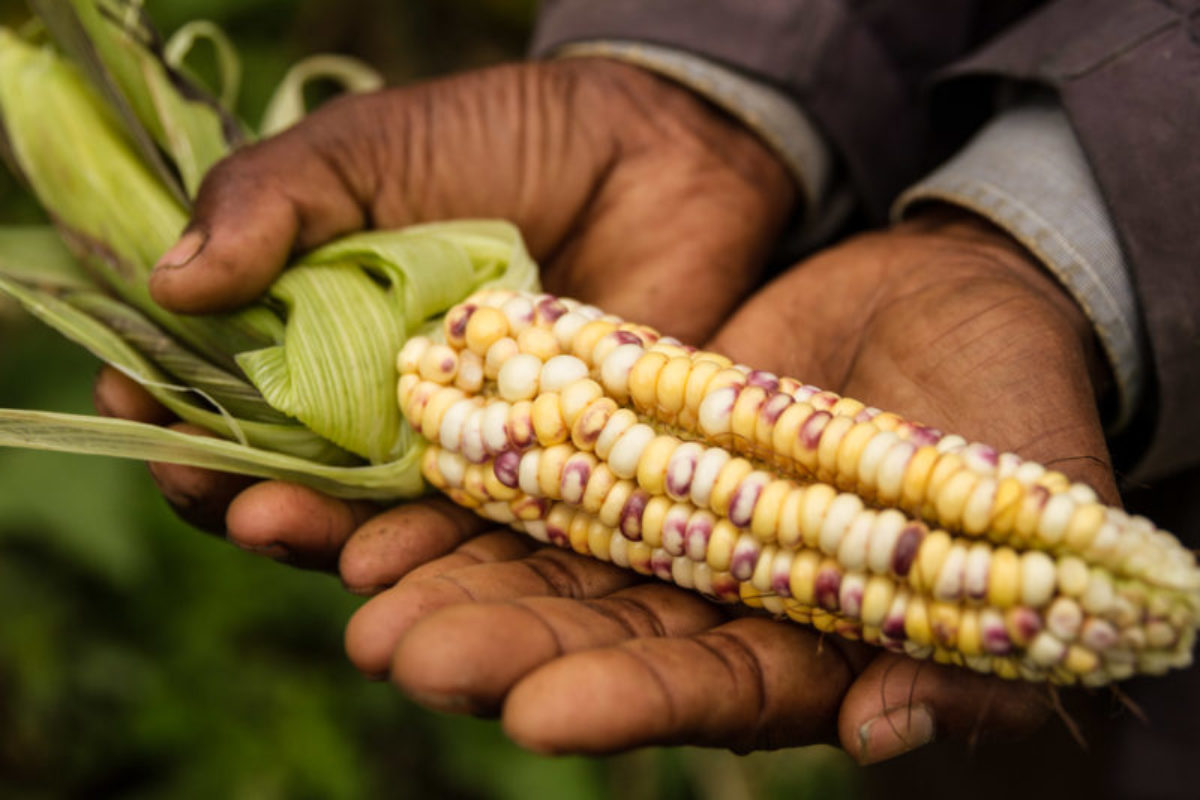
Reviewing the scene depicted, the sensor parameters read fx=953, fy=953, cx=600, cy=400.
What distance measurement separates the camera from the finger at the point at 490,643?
4.07 feet

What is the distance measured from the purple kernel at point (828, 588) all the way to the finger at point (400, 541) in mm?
688

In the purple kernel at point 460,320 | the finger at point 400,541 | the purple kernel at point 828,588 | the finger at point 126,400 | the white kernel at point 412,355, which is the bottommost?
the finger at point 400,541

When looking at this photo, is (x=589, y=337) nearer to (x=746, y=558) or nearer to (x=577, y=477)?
(x=577, y=477)

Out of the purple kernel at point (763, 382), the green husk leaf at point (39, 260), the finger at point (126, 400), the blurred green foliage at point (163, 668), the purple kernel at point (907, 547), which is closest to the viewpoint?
the purple kernel at point (907, 547)

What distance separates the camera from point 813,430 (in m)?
1.40

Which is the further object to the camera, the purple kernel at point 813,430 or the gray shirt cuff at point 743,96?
the gray shirt cuff at point 743,96

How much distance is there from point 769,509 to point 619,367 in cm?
36

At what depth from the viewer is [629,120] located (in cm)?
242

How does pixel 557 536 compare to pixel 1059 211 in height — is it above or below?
below

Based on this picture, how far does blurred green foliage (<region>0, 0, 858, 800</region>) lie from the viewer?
2693 mm

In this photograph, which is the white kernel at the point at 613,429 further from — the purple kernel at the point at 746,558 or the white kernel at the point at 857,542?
the white kernel at the point at 857,542

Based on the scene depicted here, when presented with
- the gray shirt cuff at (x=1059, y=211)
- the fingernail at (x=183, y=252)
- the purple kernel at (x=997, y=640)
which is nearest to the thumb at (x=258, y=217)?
the fingernail at (x=183, y=252)

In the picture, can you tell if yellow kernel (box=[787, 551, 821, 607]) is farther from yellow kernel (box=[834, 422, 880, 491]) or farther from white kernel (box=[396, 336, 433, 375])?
white kernel (box=[396, 336, 433, 375])

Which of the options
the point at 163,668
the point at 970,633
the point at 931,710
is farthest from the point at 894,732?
the point at 163,668
